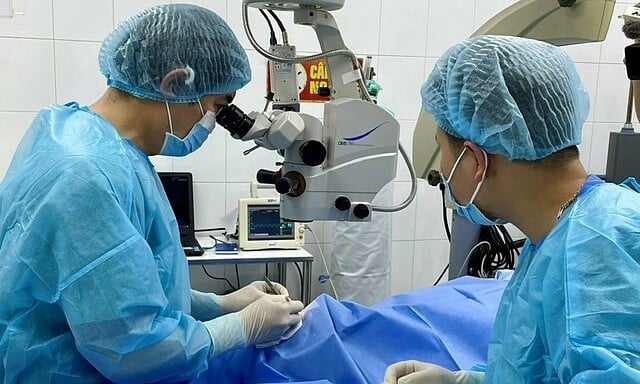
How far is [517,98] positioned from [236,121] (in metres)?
0.52

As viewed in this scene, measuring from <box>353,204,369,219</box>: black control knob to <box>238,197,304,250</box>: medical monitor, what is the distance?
130 cm

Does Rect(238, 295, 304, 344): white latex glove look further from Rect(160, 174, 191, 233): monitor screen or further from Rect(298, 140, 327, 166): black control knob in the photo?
Rect(160, 174, 191, 233): monitor screen

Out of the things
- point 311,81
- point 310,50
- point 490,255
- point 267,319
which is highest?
point 310,50

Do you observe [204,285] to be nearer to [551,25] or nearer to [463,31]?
[463,31]

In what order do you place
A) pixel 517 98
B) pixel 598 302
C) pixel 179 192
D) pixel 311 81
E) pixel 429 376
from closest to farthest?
1. pixel 598 302
2. pixel 517 98
3. pixel 429 376
4. pixel 179 192
5. pixel 311 81

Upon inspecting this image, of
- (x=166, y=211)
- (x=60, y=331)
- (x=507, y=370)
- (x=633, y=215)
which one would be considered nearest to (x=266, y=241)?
(x=166, y=211)

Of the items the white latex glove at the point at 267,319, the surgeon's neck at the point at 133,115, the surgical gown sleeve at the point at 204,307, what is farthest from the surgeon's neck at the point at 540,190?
the surgical gown sleeve at the point at 204,307

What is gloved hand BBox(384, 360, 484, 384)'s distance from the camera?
113 centimetres

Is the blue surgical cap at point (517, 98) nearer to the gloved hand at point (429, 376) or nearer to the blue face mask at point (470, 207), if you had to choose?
the blue face mask at point (470, 207)

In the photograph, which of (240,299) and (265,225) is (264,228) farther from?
(240,299)

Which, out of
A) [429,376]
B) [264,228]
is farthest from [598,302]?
[264,228]

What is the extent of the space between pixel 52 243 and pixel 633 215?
2.98 ft

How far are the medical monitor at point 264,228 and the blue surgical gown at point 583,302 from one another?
167 cm

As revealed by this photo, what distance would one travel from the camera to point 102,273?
3.28 ft
